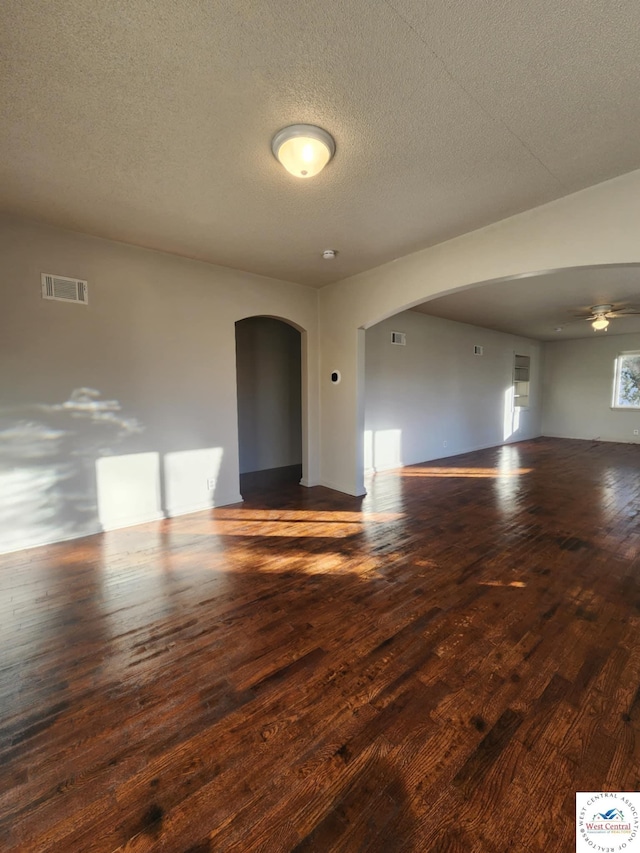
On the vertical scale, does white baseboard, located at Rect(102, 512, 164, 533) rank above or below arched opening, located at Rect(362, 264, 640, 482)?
below

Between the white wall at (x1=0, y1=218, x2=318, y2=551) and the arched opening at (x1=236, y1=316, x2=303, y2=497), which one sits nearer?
the white wall at (x1=0, y1=218, x2=318, y2=551)

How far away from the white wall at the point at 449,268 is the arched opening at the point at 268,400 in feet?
4.31

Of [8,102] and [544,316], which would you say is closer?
[8,102]

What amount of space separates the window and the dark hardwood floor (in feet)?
25.9

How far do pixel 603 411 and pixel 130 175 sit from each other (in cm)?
1141

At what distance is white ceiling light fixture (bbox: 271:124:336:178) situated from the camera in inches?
79.0

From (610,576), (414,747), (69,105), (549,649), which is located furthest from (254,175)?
(610,576)

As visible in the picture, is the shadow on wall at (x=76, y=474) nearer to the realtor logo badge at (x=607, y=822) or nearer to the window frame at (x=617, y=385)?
the realtor logo badge at (x=607, y=822)

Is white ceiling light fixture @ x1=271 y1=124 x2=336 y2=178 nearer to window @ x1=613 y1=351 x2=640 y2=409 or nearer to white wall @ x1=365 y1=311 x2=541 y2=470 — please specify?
white wall @ x1=365 y1=311 x2=541 y2=470

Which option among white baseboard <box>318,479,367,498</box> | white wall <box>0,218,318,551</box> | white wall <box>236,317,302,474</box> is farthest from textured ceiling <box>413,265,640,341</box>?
white wall <box>0,218,318,551</box>

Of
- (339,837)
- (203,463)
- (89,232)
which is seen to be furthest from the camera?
(203,463)

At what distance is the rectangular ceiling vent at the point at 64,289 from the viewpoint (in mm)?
3191

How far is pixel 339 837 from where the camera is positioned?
113 cm

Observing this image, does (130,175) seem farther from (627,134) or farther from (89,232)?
(627,134)
